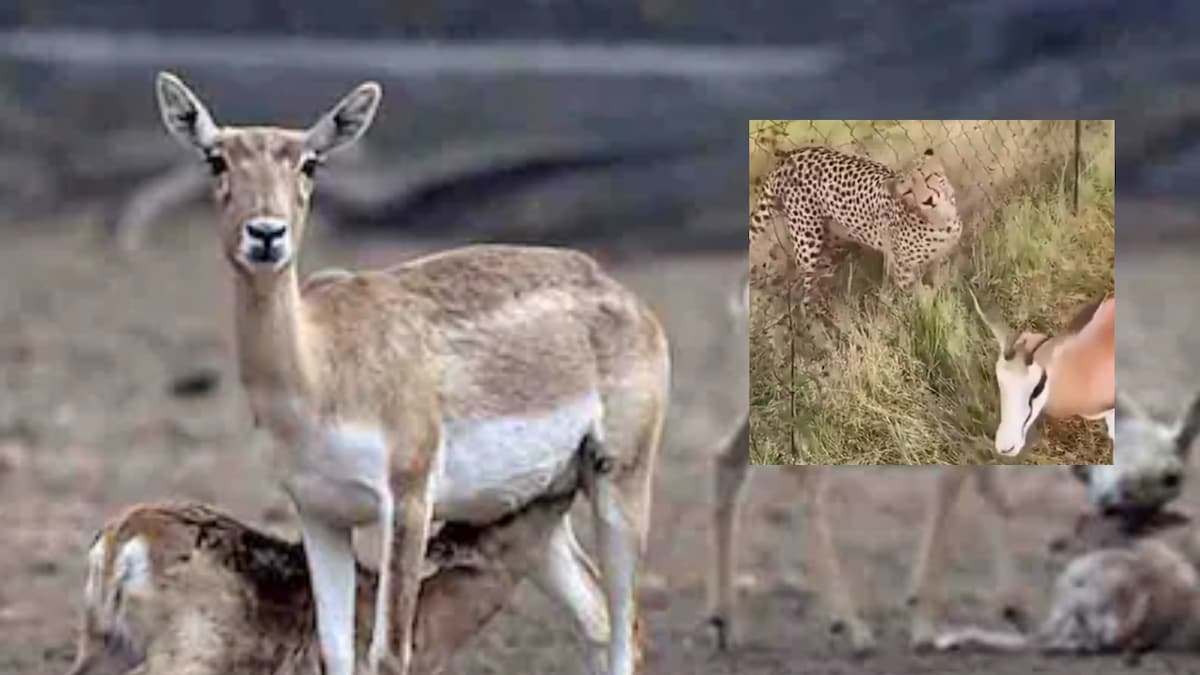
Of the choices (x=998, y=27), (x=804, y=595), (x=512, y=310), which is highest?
(x=998, y=27)

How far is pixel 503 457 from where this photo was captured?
7.41m

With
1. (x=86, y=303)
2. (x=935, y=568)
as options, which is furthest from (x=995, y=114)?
(x=935, y=568)

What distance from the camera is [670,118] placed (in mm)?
15922

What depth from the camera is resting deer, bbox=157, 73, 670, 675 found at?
6965 mm

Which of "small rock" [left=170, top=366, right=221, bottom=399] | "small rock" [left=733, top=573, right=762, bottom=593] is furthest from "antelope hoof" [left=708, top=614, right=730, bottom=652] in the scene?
"small rock" [left=170, top=366, right=221, bottom=399]

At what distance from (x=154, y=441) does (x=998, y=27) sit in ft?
17.3

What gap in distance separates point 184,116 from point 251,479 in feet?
15.8

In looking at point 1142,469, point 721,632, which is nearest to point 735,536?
point 721,632

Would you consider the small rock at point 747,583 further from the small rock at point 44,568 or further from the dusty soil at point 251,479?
the small rock at point 44,568

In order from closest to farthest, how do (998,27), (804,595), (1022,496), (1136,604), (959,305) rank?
1. (959,305)
2. (1136,604)
3. (804,595)
4. (1022,496)
5. (998,27)

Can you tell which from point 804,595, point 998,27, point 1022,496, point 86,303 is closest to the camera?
point 804,595

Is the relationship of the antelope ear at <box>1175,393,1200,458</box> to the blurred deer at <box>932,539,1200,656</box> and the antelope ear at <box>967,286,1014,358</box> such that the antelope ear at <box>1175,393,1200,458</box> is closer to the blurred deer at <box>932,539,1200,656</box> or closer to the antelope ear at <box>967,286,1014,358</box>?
the blurred deer at <box>932,539,1200,656</box>

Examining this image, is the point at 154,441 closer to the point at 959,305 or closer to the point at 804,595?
the point at 804,595

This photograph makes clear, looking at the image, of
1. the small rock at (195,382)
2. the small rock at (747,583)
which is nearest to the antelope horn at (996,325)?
the small rock at (747,583)
